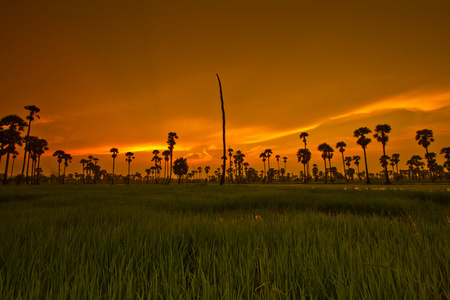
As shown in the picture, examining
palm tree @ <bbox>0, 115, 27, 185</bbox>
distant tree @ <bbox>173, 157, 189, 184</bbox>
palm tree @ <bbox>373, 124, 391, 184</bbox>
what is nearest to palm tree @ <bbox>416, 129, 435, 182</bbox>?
palm tree @ <bbox>373, 124, 391, 184</bbox>

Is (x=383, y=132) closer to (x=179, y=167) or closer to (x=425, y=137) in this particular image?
(x=425, y=137)

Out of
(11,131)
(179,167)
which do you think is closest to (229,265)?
(11,131)

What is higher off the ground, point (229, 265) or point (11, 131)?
point (11, 131)

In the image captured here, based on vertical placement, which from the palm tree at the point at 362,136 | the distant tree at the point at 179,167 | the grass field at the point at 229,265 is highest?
the palm tree at the point at 362,136

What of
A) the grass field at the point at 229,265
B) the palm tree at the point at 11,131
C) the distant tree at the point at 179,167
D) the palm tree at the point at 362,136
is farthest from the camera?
the distant tree at the point at 179,167

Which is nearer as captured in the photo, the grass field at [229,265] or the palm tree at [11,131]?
the grass field at [229,265]

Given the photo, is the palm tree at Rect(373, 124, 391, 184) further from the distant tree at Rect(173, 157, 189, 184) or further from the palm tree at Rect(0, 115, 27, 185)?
the palm tree at Rect(0, 115, 27, 185)

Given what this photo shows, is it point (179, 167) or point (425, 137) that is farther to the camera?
point (179, 167)

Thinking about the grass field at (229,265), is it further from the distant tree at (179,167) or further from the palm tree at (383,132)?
the distant tree at (179,167)

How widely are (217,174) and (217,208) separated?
174 m

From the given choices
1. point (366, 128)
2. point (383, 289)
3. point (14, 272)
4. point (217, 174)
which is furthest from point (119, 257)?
point (217, 174)

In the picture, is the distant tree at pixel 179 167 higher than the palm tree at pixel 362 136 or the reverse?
the reverse

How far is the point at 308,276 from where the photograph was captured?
1430 millimetres

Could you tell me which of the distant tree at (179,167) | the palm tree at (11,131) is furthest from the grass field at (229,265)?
the distant tree at (179,167)
